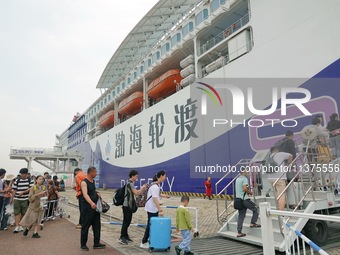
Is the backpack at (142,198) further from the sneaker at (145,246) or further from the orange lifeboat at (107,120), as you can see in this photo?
the orange lifeboat at (107,120)

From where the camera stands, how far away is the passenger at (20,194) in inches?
232

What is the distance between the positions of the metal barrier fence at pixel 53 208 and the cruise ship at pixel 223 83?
660 centimetres

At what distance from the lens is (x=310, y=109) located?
27.7 ft

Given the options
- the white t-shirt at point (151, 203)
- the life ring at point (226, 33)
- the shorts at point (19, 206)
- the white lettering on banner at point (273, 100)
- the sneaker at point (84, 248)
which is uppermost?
the life ring at point (226, 33)

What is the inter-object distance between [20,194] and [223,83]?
907 cm

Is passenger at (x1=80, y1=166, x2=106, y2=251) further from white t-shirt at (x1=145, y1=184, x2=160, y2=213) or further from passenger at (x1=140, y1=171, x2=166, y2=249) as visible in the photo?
white t-shirt at (x1=145, y1=184, x2=160, y2=213)

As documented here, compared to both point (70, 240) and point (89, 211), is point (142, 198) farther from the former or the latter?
point (70, 240)

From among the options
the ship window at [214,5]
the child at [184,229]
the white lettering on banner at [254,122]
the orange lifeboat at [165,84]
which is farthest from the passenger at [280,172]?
the orange lifeboat at [165,84]

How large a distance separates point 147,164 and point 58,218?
396 inches

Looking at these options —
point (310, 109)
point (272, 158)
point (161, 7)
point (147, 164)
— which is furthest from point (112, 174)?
point (272, 158)

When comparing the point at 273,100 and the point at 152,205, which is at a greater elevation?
the point at 273,100

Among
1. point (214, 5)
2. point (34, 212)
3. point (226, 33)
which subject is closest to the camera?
point (34, 212)

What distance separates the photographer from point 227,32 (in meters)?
12.9

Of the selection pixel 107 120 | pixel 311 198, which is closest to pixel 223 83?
pixel 311 198
